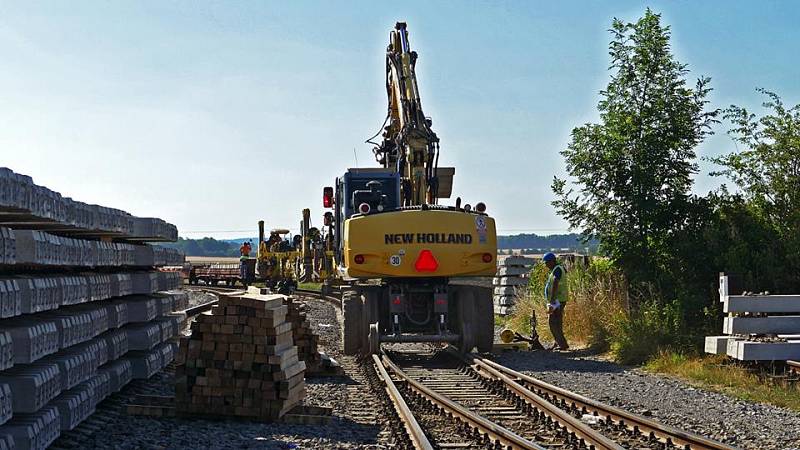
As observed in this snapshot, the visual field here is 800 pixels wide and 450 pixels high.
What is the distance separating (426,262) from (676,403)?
6.03 meters

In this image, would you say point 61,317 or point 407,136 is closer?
point 61,317

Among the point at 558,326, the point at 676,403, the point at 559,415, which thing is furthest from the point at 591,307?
the point at 559,415

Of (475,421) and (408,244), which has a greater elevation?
(408,244)

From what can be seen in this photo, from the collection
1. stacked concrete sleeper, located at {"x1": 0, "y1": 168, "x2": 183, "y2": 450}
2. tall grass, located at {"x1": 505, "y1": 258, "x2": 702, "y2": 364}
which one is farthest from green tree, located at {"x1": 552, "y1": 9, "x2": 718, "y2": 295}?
stacked concrete sleeper, located at {"x1": 0, "y1": 168, "x2": 183, "y2": 450}

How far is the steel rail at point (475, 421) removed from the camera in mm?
9195

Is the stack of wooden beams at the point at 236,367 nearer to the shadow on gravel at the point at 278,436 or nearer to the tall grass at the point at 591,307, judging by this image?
the shadow on gravel at the point at 278,436

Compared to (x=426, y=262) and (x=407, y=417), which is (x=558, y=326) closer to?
(x=426, y=262)

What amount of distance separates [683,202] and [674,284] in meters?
1.58

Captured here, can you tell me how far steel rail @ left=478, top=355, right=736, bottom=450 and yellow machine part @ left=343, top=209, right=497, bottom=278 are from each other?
162 inches

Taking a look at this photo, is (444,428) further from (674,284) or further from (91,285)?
(674,284)

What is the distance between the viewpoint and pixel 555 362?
17109 mm

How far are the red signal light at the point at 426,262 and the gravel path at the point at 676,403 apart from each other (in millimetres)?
1949

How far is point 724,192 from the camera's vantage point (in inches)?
736

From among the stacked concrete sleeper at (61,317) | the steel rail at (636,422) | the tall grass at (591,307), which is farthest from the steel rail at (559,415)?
the tall grass at (591,307)
